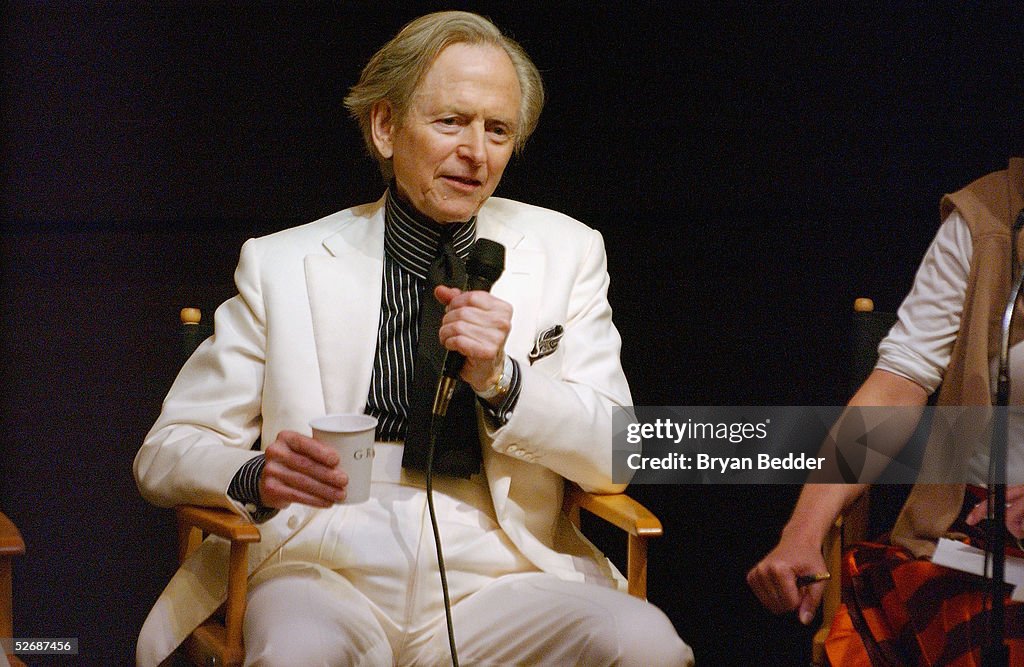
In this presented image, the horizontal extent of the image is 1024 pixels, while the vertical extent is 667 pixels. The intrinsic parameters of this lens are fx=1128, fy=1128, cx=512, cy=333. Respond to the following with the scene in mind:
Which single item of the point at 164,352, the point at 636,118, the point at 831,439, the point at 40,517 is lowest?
the point at 40,517

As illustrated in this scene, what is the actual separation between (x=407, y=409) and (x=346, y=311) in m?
0.24

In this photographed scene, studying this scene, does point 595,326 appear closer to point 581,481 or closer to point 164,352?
point 581,481

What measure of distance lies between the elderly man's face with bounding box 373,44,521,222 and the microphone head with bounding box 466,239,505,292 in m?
0.35

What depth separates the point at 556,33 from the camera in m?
2.52

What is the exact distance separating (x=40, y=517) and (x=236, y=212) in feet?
2.78

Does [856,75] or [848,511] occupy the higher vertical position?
[856,75]

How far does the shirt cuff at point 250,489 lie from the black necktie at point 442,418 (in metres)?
0.29

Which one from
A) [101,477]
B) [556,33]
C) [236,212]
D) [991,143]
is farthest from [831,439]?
[101,477]

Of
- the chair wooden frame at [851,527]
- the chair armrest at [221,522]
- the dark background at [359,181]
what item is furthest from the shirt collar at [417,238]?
the chair wooden frame at [851,527]

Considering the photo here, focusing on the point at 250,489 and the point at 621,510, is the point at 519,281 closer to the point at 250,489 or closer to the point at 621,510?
the point at 621,510

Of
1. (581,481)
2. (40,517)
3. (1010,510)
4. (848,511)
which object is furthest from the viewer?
(40,517)

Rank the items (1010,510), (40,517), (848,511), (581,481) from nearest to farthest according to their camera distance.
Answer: (1010,510) < (581,481) < (848,511) < (40,517)

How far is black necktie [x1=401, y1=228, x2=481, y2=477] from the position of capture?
2.23m

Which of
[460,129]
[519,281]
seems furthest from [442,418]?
[460,129]
